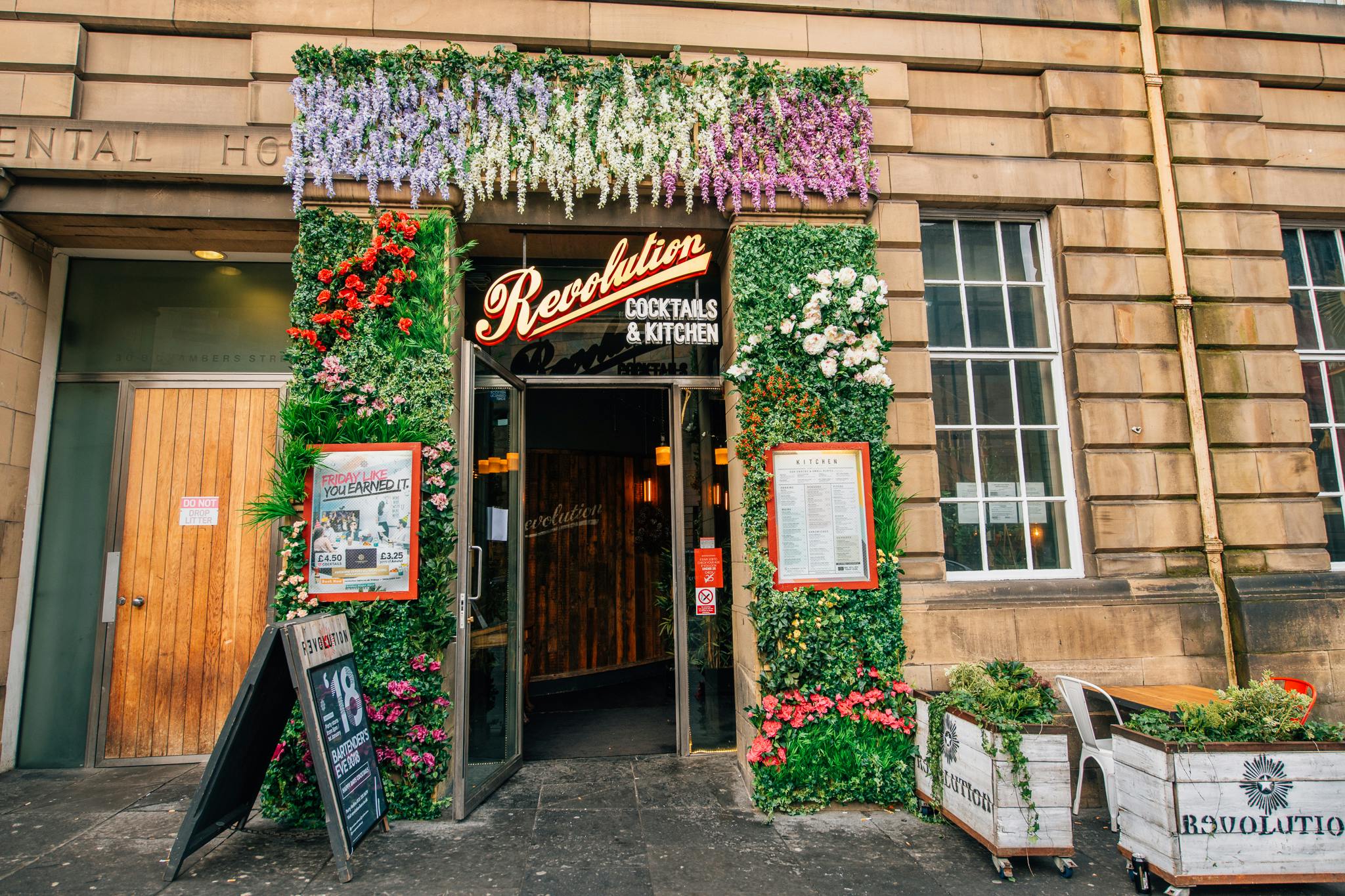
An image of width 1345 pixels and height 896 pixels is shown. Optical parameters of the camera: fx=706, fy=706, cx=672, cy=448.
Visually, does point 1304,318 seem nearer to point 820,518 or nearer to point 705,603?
point 820,518

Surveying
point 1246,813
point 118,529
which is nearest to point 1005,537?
point 1246,813

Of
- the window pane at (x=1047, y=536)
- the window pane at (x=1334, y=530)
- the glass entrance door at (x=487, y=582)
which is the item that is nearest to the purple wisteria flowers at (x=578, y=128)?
the glass entrance door at (x=487, y=582)

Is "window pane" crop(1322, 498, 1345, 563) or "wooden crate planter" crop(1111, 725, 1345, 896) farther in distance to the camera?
"window pane" crop(1322, 498, 1345, 563)

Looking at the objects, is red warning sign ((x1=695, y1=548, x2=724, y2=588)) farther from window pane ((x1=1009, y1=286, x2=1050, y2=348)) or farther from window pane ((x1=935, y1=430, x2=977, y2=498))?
window pane ((x1=1009, y1=286, x2=1050, y2=348))

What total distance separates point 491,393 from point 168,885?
364 cm

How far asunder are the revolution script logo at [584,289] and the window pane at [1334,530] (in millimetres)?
6076

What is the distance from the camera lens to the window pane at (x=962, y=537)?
19.1 feet

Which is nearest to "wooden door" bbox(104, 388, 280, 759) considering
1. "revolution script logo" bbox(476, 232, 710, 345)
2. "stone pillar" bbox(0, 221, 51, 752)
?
"stone pillar" bbox(0, 221, 51, 752)

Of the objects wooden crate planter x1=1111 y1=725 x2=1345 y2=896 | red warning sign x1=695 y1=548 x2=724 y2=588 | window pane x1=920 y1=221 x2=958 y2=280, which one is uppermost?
window pane x1=920 y1=221 x2=958 y2=280

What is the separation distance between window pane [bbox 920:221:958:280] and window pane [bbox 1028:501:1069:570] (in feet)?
6.95

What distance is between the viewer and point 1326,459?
6473mm

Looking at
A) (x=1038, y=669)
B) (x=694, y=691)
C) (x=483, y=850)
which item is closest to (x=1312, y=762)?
(x=1038, y=669)

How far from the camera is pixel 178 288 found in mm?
6289

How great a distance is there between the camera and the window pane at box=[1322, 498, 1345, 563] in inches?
251
